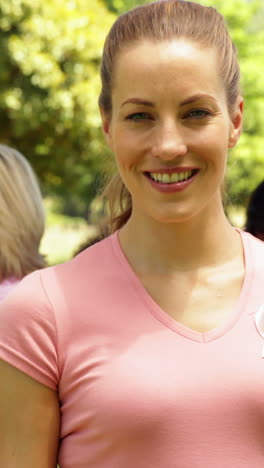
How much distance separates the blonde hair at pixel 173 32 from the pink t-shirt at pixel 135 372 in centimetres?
53

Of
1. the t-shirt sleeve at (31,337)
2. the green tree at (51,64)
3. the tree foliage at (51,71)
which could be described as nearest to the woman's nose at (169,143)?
the t-shirt sleeve at (31,337)

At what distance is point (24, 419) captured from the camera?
2010 millimetres

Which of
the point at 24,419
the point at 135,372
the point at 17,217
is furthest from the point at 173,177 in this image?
the point at 17,217

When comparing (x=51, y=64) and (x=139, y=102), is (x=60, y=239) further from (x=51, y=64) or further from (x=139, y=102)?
(x=139, y=102)

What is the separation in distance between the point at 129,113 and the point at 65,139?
44.5 feet

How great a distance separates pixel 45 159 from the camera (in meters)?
16.1

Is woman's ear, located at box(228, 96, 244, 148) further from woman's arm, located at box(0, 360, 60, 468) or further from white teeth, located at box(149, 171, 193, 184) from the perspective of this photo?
woman's arm, located at box(0, 360, 60, 468)

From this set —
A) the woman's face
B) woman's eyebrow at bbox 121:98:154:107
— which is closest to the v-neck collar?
the woman's face

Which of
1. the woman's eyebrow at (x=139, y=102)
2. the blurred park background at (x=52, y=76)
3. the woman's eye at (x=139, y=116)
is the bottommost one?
the blurred park background at (x=52, y=76)

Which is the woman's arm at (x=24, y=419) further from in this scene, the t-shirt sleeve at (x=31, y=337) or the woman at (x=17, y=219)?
the woman at (x=17, y=219)

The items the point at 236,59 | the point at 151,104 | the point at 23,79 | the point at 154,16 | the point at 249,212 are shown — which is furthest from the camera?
the point at 23,79

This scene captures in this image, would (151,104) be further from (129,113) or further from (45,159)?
(45,159)

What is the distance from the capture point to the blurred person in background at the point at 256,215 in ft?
15.2

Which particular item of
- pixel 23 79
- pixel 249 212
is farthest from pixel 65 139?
pixel 249 212
